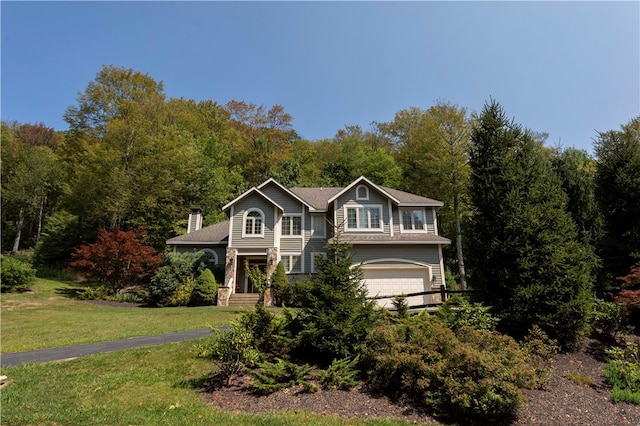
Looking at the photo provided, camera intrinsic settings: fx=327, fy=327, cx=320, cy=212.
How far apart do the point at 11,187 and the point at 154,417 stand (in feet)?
136

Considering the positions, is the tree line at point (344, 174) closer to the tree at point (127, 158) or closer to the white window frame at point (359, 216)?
the tree at point (127, 158)

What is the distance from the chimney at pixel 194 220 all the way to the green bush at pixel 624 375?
2492 cm

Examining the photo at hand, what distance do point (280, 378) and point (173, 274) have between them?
50.8ft

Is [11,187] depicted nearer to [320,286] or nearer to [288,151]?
[288,151]

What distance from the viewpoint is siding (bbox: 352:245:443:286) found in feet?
66.2

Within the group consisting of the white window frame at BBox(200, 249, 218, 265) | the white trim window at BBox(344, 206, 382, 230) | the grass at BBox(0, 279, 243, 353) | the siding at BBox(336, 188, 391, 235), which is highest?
the siding at BBox(336, 188, 391, 235)

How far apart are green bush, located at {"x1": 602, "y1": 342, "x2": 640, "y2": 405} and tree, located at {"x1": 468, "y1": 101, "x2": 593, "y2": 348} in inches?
36.5

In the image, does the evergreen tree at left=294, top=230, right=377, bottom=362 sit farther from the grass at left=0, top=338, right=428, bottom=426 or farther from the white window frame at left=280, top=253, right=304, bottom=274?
the white window frame at left=280, top=253, right=304, bottom=274

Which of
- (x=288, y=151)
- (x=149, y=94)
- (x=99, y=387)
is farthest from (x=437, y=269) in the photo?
(x=149, y=94)

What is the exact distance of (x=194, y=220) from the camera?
1038 inches

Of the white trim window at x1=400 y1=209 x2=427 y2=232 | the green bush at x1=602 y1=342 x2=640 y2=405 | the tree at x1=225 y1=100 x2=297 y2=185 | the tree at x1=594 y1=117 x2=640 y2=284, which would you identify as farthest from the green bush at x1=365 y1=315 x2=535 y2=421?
the tree at x1=225 y1=100 x2=297 y2=185

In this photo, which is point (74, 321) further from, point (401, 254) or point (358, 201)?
point (401, 254)

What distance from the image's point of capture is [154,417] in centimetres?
490

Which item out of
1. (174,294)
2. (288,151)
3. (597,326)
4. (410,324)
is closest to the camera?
(410,324)
